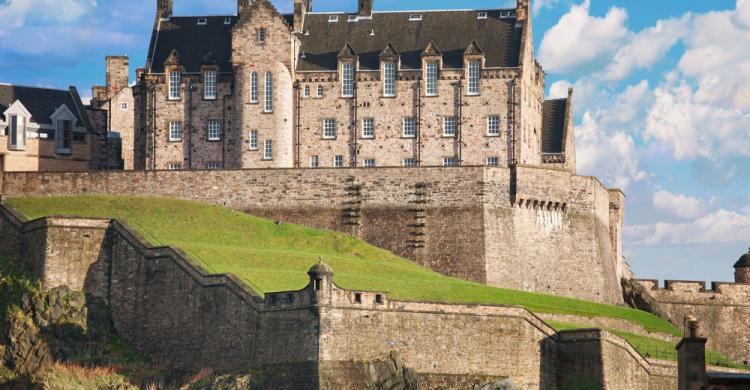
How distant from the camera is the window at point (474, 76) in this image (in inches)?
4173

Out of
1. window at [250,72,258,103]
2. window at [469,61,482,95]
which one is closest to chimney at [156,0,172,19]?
window at [250,72,258,103]

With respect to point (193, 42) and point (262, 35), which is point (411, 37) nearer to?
point (262, 35)

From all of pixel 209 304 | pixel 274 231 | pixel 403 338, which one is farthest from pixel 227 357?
pixel 274 231

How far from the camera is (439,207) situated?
99.2 meters

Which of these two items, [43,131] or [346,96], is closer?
[43,131]

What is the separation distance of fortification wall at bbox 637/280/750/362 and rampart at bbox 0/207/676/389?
78.8 feet

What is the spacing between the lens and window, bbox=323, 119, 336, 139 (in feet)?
351

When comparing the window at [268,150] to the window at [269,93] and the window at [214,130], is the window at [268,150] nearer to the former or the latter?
the window at [269,93]

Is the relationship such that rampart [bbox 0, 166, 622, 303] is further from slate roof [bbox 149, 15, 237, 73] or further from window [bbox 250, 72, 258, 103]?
slate roof [bbox 149, 15, 237, 73]

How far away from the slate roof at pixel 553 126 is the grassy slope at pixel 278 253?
53.5 feet

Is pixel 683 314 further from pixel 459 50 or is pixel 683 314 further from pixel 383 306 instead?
pixel 383 306

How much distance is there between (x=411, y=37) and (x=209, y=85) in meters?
12.7

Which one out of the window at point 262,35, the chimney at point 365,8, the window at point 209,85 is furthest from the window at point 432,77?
the window at point 209,85

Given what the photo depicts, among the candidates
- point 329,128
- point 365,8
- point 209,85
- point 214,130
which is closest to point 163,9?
point 209,85
